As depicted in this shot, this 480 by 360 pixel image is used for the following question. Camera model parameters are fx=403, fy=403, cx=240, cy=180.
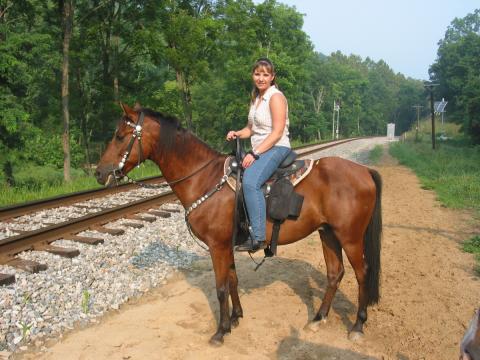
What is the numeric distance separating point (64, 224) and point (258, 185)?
4.53 metres

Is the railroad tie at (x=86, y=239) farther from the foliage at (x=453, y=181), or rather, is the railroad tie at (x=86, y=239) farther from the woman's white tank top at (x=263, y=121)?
the foliage at (x=453, y=181)

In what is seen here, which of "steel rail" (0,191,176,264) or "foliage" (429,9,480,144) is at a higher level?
"foliage" (429,9,480,144)

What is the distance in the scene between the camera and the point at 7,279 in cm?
510

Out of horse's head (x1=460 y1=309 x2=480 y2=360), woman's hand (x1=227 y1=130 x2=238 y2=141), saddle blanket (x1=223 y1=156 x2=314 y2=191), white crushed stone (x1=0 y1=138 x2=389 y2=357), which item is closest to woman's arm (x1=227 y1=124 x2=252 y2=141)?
woman's hand (x1=227 y1=130 x2=238 y2=141)

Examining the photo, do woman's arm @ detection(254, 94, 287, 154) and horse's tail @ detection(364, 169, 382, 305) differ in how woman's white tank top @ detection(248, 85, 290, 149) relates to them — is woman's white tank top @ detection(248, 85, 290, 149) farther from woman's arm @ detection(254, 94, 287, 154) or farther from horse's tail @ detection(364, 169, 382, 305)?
horse's tail @ detection(364, 169, 382, 305)

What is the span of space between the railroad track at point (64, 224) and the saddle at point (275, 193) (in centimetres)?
309

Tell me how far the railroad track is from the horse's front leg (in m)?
2.76

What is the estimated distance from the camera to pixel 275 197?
14.5ft

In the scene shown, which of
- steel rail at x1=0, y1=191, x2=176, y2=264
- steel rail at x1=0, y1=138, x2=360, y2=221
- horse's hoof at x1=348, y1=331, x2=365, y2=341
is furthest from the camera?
steel rail at x1=0, y1=138, x2=360, y2=221

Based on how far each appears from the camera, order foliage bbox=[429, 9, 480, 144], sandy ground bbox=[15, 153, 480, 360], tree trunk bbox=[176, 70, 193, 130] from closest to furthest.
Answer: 1. sandy ground bbox=[15, 153, 480, 360]
2. tree trunk bbox=[176, 70, 193, 130]
3. foliage bbox=[429, 9, 480, 144]

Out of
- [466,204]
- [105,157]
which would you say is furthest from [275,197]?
[466,204]

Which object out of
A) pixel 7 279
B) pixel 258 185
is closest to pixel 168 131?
pixel 258 185

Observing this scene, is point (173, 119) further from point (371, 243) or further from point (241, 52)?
point (241, 52)

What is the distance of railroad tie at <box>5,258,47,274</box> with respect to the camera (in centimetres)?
554
